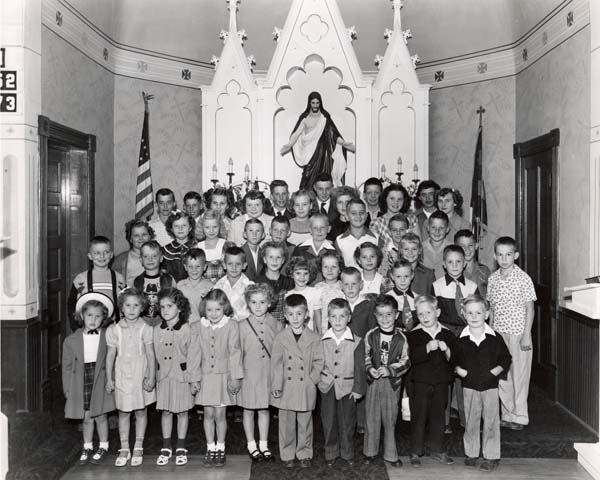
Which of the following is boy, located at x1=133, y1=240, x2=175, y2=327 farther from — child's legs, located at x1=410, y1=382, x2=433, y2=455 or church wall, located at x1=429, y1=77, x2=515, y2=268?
church wall, located at x1=429, y1=77, x2=515, y2=268

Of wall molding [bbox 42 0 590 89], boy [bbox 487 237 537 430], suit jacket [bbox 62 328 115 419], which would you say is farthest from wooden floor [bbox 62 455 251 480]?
wall molding [bbox 42 0 590 89]

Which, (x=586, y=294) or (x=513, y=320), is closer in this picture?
(x=586, y=294)

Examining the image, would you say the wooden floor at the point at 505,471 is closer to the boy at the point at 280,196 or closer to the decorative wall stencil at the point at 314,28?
the boy at the point at 280,196

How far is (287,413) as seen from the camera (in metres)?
4.54

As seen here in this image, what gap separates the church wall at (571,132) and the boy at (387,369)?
82.8 inches

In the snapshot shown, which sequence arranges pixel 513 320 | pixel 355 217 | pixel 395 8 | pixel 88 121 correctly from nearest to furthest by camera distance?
pixel 513 320 → pixel 355 217 → pixel 88 121 → pixel 395 8

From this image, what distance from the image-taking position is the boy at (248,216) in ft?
19.0

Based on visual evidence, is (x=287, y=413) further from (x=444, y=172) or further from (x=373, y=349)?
(x=444, y=172)

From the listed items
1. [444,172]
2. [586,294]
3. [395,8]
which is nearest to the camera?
[586,294]

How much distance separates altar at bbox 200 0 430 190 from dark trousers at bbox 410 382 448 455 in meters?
3.90

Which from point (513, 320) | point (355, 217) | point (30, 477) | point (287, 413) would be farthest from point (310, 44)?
point (30, 477)

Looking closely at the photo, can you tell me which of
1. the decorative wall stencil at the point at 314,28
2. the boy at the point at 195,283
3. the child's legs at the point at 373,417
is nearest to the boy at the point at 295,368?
the child's legs at the point at 373,417

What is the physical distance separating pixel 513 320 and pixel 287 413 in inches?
75.8

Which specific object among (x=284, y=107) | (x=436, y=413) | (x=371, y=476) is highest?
(x=284, y=107)
